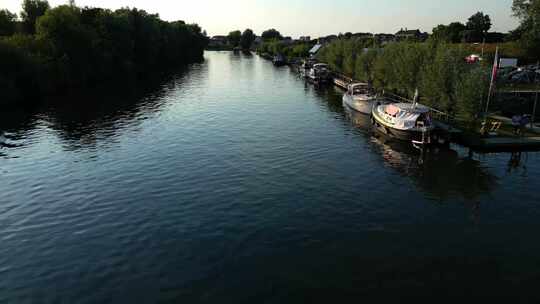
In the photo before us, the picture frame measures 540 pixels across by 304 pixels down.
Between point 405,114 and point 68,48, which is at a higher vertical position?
point 68,48

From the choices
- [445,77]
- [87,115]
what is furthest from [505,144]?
[87,115]

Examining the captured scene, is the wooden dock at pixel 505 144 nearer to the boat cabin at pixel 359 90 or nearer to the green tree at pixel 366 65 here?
the boat cabin at pixel 359 90

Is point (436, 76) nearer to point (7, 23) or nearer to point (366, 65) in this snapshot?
point (366, 65)

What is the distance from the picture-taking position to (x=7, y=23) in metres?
105

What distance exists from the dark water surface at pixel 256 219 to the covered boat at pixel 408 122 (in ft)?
7.23

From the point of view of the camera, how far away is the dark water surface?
73.4 feet

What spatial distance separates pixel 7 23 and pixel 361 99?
94.6 meters

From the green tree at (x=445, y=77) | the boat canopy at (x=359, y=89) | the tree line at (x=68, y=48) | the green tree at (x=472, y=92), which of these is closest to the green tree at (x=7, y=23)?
the tree line at (x=68, y=48)

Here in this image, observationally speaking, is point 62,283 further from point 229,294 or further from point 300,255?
point 300,255

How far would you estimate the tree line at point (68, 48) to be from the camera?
7719 cm

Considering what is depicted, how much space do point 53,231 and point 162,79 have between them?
104m

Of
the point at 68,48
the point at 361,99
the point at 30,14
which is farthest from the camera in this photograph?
the point at 30,14

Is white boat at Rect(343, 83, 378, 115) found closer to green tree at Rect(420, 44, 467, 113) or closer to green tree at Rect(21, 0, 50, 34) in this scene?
green tree at Rect(420, 44, 467, 113)

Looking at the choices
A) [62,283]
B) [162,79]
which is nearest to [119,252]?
[62,283]
